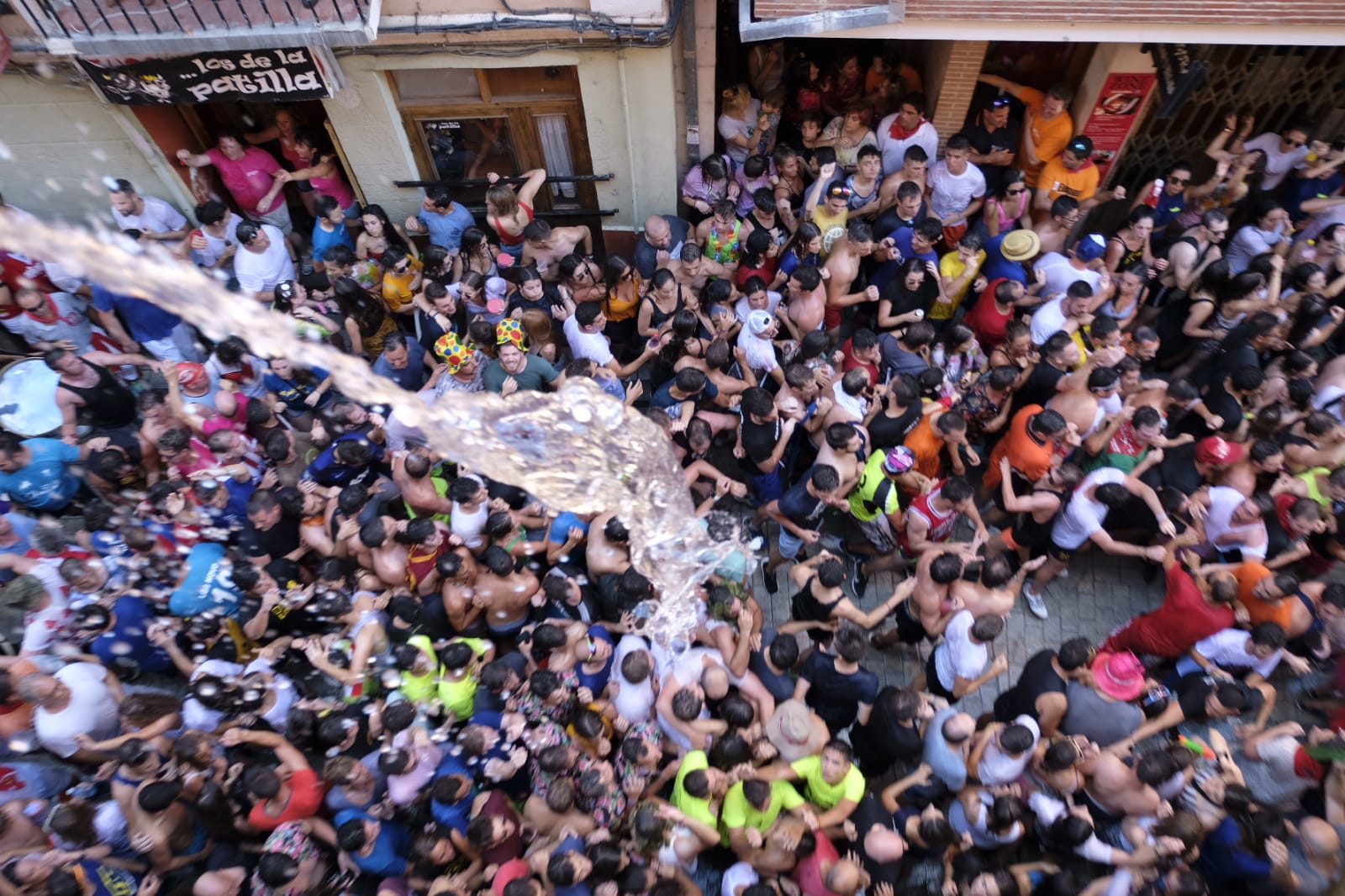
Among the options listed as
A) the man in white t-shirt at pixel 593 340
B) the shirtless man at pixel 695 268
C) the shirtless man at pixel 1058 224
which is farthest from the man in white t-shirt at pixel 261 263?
the shirtless man at pixel 1058 224

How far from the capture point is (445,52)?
644 cm

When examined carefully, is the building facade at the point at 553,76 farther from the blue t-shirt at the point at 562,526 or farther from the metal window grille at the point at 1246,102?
the blue t-shirt at the point at 562,526

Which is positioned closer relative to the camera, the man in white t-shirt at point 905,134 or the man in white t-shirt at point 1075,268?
the man in white t-shirt at point 1075,268

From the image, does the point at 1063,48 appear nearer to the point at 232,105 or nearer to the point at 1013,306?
the point at 1013,306

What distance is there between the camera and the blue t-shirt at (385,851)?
4.17 meters

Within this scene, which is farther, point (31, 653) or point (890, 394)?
point (890, 394)

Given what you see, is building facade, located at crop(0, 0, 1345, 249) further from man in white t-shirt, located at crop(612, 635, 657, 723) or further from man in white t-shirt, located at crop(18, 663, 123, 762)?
man in white t-shirt, located at crop(612, 635, 657, 723)

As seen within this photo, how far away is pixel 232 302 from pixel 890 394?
5.30m

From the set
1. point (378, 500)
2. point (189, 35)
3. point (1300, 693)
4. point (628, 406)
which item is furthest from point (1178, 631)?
point (189, 35)

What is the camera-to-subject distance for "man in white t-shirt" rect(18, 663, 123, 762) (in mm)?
4348

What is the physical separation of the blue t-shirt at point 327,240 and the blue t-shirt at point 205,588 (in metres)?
3.13

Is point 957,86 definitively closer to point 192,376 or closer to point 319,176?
point 319,176

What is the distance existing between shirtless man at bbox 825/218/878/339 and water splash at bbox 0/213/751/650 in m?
1.93

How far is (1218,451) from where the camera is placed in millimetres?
5285
